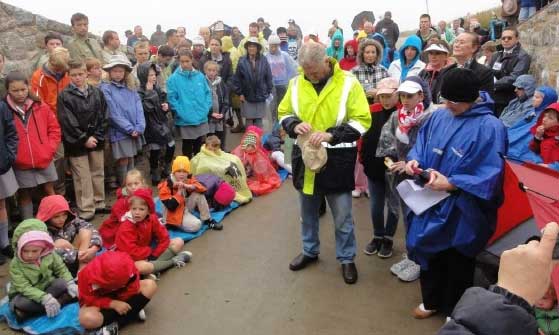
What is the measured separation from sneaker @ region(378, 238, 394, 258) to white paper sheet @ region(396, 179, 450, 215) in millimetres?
1226

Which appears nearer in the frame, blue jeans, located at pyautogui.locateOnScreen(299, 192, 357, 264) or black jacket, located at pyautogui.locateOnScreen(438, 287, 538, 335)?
black jacket, located at pyautogui.locateOnScreen(438, 287, 538, 335)

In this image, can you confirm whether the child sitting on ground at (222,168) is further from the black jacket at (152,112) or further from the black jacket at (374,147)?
the black jacket at (374,147)

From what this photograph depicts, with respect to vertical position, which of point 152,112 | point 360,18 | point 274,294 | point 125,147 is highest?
point 360,18

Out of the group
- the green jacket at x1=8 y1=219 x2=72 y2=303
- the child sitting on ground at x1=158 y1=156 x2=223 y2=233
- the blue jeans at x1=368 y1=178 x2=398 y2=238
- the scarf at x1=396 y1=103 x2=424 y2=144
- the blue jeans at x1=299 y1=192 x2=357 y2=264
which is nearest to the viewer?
the green jacket at x1=8 y1=219 x2=72 y2=303

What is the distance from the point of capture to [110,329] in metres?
3.52

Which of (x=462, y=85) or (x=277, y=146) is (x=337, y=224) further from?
(x=277, y=146)

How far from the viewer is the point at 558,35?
21.5 ft

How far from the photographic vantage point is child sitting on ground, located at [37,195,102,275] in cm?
418

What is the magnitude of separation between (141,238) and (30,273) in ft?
3.32

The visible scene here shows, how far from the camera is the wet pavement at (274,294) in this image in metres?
3.60

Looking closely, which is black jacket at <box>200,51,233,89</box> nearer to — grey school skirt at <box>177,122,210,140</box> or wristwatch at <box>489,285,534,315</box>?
grey school skirt at <box>177,122,210,140</box>

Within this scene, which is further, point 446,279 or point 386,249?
point 386,249

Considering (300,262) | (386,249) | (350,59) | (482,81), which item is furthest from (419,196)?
(350,59)

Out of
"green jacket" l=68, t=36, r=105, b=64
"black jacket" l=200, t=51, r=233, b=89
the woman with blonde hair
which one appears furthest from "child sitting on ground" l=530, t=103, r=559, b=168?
"green jacket" l=68, t=36, r=105, b=64
